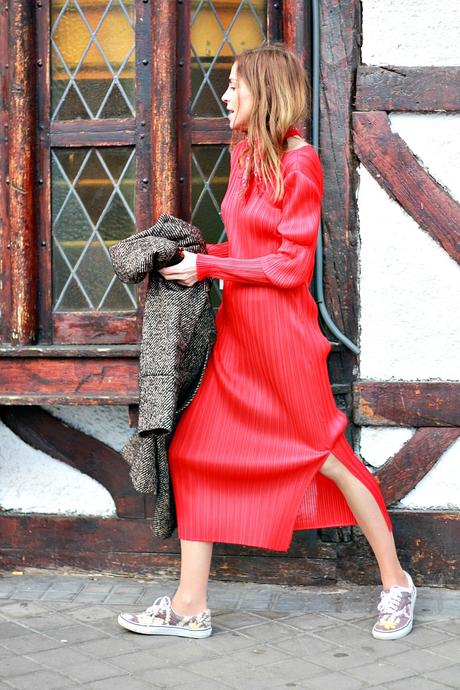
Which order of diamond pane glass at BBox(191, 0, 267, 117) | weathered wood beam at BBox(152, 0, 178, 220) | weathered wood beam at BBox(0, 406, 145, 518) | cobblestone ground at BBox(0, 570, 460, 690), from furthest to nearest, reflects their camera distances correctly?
1. weathered wood beam at BBox(0, 406, 145, 518)
2. diamond pane glass at BBox(191, 0, 267, 117)
3. weathered wood beam at BBox(152, 0, 178, 220)
4. cobblestone ground at BBox(0, 570, 460, 690)

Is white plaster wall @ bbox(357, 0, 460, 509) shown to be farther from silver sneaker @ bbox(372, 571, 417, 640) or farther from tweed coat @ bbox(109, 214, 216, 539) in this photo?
tweed coat @ bbox(109, 214, 216, 539)

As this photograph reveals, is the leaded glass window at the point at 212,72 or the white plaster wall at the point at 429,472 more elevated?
the leaded glass window at the point at 212,72

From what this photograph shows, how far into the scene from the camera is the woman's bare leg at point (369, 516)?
155 inches

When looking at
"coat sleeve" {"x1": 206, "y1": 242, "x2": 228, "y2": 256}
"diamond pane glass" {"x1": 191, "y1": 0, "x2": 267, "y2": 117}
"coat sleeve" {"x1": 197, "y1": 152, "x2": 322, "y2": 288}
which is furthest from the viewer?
"diamond pane glass" {"x1": 191, "y1": 0, "x2": 267, "y2": 117}

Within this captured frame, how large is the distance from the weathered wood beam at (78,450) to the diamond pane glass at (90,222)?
18.3 inches

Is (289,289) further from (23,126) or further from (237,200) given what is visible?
(23,126)

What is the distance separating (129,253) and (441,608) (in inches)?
67.5

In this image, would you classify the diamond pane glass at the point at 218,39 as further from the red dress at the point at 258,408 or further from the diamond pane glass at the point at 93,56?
the red dress at the point at 258,408

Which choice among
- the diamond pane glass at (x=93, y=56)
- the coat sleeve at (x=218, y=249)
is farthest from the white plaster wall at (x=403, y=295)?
the diamond pane glass at (x=93, y=56)

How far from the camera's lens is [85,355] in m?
4.46

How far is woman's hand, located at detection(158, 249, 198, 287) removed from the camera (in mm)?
3863

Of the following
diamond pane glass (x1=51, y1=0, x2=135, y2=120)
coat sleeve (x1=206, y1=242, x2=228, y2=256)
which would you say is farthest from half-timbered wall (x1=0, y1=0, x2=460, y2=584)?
coat sleeve (x1=206, y1=242, x2=228, y2=256)

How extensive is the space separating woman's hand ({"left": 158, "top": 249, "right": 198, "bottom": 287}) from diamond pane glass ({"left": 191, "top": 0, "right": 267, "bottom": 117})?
0.93 m

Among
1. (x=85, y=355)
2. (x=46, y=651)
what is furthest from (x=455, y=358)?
(x=46, y=651)
